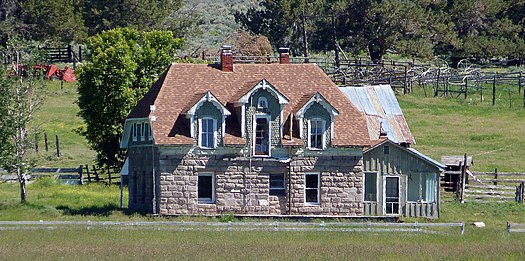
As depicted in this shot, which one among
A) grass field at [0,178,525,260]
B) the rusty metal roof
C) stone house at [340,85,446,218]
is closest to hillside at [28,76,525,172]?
the rusty metal roof

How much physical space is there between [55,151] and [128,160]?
65.3 ft

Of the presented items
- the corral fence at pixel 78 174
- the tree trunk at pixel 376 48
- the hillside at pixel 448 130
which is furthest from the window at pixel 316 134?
the tree trunk at pixel 376 48

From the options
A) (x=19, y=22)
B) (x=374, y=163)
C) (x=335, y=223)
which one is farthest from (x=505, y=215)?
(x=19, y=22)

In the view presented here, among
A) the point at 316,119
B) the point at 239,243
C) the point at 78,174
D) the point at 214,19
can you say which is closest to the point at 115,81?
the point at 78,174

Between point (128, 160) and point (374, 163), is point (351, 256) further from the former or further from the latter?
point (128, 160)

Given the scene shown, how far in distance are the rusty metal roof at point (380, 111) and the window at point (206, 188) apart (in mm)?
7540

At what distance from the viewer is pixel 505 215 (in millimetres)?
49375

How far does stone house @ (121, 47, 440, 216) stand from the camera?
48219 millimetres

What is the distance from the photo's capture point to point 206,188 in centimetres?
4862

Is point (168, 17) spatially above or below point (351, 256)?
above

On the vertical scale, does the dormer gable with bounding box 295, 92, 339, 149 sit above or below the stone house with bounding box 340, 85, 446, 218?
above

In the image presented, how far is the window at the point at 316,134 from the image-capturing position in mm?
48875

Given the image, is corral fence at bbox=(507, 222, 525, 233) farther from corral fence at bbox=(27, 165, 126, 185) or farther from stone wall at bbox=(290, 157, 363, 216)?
corral fence at bbox=(27, 165, 126, 185)

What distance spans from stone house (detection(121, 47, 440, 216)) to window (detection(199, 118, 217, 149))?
4 cm
